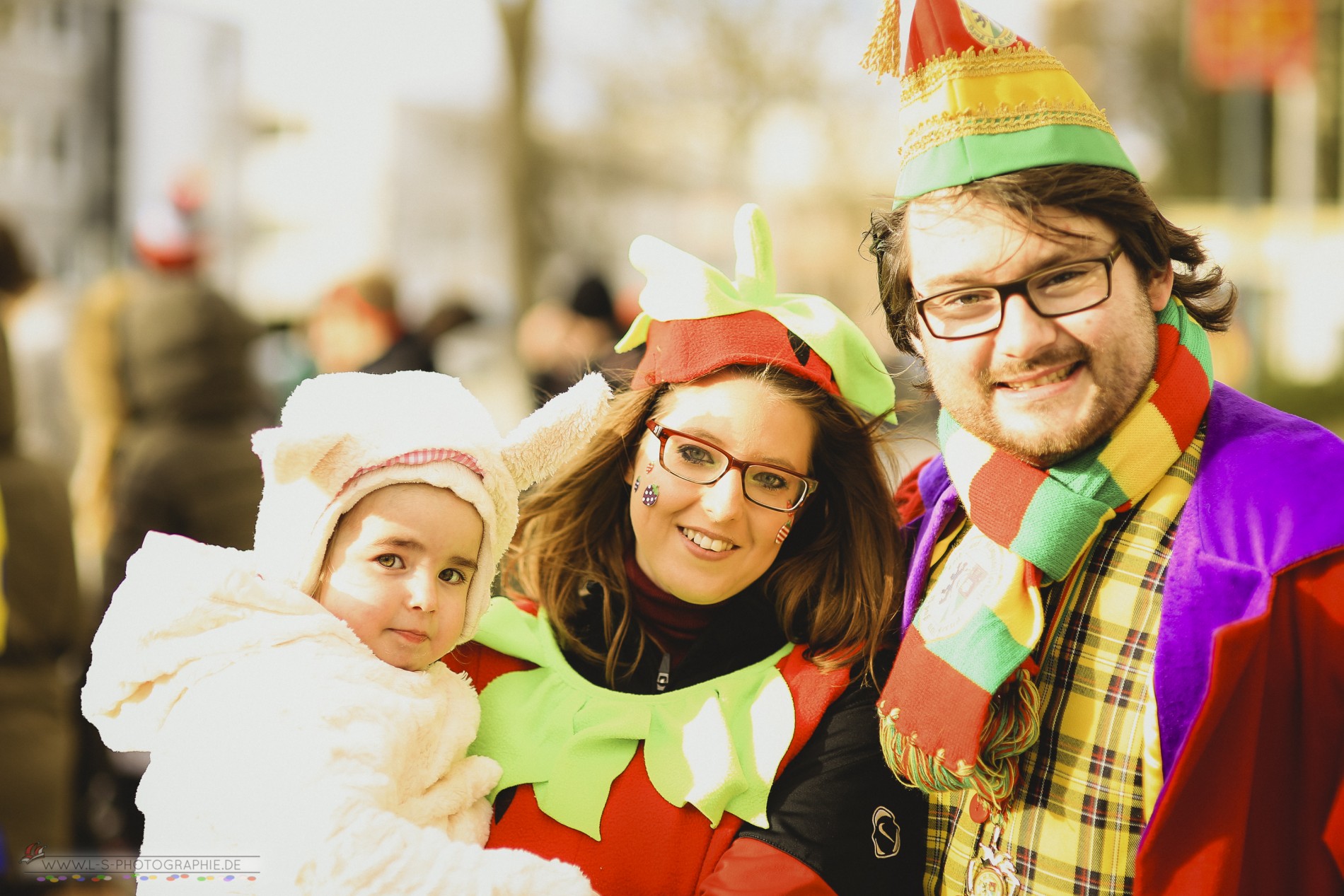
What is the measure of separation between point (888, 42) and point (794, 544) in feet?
3.36

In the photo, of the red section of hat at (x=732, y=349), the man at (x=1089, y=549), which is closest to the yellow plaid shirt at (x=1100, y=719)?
the man at (x=1089, y=549)

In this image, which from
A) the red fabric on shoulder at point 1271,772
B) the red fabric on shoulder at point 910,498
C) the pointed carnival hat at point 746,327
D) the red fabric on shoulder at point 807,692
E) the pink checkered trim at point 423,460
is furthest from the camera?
the red fabric on shoulder at point 910,498

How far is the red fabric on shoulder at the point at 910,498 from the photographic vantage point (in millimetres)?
2797

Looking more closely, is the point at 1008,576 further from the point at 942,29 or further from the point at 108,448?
the point at 108,448

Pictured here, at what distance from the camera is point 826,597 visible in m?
2.57

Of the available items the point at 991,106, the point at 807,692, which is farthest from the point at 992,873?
the point at 991,106

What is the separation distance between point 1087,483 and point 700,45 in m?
21.2

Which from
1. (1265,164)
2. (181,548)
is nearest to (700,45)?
(1265,164)

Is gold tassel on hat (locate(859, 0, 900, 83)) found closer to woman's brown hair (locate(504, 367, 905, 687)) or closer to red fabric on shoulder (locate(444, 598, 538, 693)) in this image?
woman's brown hair (locate(504, 367, 905, 687))

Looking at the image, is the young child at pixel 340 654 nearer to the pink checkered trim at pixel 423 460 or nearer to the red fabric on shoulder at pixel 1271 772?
the pink checkered trim at pixel 423 460

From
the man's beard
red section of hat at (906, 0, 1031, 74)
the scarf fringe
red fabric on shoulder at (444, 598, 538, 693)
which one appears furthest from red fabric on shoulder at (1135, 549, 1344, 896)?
red fabric on shoulder at (444, 598, 538, 693)

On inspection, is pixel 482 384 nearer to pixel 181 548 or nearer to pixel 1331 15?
pixel 181 548

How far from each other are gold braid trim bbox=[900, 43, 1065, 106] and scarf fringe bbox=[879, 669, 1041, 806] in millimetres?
1022

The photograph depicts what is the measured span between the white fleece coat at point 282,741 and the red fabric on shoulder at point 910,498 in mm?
1041
